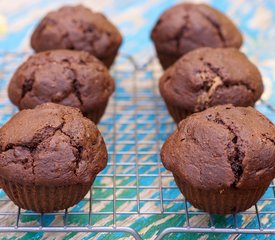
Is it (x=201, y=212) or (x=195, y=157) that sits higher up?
(x=195, y=157)

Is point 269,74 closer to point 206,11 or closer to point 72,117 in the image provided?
point 206,11

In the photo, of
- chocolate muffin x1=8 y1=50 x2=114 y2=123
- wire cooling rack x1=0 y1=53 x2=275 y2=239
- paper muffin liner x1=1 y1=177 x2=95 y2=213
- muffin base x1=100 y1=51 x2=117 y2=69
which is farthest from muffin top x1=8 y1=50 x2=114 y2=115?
paper muffin liner x1=1 y1=177 x2=95 y2=213

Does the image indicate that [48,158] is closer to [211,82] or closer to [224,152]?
[224,152]

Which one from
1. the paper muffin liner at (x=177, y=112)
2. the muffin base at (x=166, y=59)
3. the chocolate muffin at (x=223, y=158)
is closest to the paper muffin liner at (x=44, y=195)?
the chocolate muffin at (x=223, y=158)

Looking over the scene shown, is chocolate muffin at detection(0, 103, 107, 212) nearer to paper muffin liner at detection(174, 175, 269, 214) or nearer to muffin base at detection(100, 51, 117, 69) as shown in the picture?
paper muffin liner at detection(174, 175, 269, 214)

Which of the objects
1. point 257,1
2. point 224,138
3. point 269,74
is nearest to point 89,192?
point 224,138

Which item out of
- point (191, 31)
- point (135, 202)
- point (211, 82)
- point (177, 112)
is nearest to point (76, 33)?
point (191, 31)
